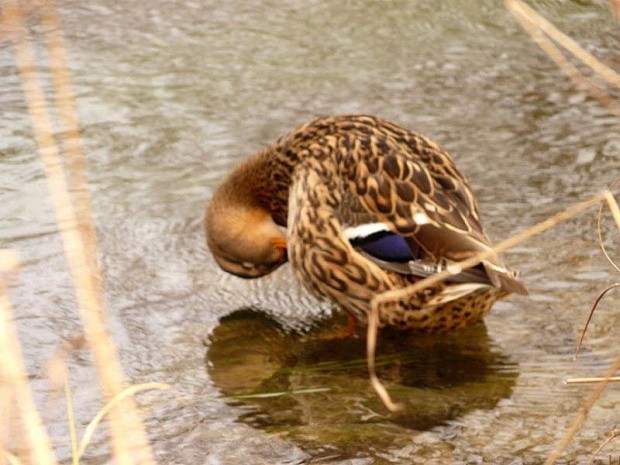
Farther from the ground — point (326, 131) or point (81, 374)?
point (326, 131)

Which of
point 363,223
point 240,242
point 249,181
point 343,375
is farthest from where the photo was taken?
point 249,181

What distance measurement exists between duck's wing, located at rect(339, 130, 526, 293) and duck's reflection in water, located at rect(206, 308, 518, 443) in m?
0.40

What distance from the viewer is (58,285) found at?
464 cm

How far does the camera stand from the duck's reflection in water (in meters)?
3.77

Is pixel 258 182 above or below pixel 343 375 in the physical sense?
above

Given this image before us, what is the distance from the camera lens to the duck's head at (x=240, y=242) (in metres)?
4.74

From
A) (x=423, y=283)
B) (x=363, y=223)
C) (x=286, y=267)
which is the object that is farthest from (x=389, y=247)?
(x=423, y=283)

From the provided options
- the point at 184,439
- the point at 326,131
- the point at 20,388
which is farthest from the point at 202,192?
the point at 20,388

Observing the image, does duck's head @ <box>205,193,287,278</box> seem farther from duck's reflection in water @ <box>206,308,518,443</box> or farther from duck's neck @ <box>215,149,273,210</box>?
duck's reflection in water @ <box>206,308,518,443</box>

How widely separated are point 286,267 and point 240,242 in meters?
0.50

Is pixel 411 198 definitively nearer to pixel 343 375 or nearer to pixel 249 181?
pixel 343 375

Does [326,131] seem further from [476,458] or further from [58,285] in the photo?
[476,458]

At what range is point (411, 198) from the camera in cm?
425

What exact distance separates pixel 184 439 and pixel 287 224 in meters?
1.54
